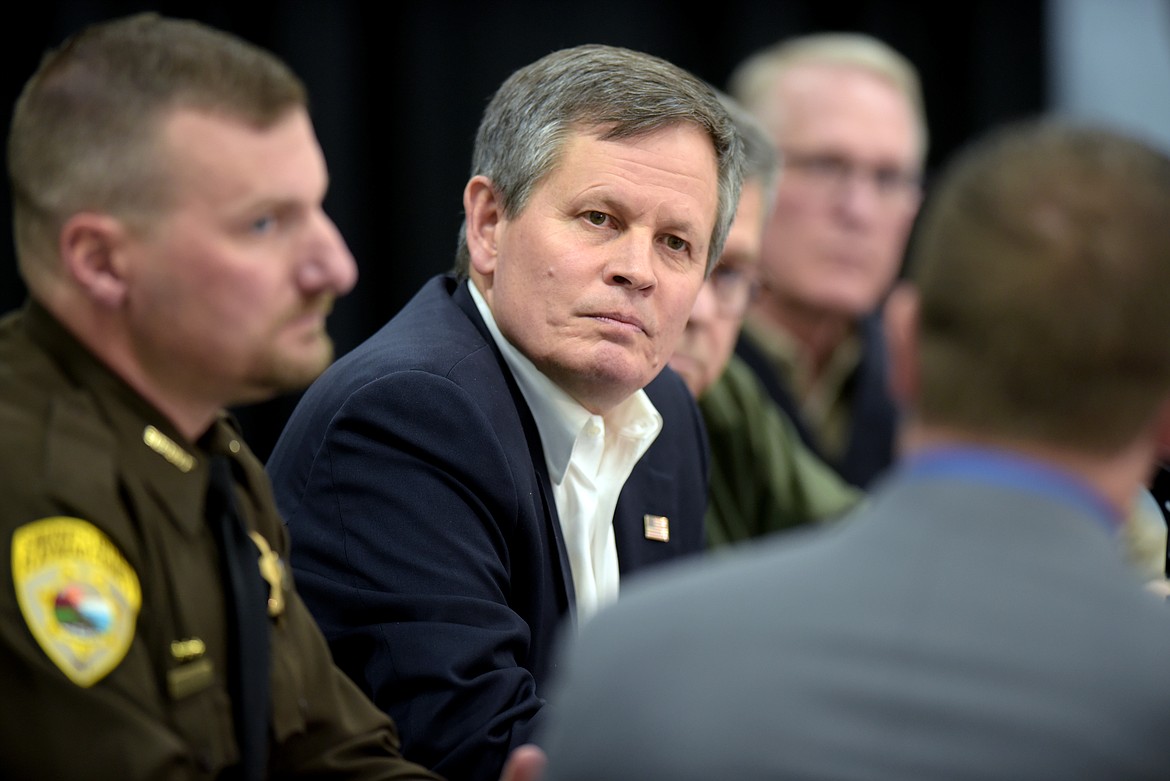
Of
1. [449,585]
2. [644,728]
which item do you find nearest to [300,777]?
[449,585]

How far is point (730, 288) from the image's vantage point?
9.57 feet

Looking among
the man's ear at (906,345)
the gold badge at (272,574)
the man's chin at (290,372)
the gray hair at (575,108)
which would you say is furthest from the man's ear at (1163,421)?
the gray hair at (575,108)

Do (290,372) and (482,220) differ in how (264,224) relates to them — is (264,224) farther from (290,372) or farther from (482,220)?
(482,220)

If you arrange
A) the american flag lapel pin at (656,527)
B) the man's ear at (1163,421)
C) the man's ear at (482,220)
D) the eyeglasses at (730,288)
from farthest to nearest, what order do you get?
the eyeglasses at (730,288), the american flag lapel pin at (656,527), the man's ear at (482,220), the man's ear at (1163,421)

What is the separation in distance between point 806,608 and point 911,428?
0.63 ft

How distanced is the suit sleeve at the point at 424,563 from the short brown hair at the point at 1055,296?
30.8 inches

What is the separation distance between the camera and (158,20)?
1.46m

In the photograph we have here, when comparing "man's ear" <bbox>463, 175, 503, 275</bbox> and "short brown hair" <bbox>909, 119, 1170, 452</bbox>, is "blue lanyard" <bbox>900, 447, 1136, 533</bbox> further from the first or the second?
"man's ear" <bbox>463, 175, 503, 275</bbox>

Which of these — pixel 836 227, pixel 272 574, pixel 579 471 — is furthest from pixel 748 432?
pixel 272 574

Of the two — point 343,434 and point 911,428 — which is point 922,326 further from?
point 343,434

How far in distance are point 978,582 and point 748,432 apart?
2.10 m

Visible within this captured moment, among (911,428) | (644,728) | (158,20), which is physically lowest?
(644,728)

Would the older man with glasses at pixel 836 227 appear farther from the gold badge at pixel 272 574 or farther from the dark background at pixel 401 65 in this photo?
the gold badge at pixel 272 574

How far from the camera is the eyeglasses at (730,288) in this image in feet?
9.45
